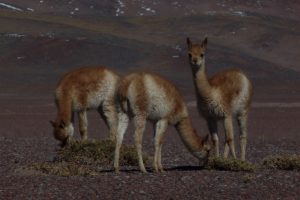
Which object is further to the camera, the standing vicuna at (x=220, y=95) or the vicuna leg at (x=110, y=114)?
the vicuna leg at (x=110, y=114)

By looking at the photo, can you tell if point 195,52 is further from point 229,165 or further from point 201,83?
point 229,165

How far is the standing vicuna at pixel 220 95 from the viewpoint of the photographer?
45.6ft

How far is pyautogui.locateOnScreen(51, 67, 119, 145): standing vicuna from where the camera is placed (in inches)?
603

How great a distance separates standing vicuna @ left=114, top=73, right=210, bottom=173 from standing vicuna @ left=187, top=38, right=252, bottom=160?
452 mm

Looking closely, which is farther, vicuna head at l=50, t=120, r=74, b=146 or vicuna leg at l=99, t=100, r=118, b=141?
vicuna leg at l=99, t=100, r=118, b=141

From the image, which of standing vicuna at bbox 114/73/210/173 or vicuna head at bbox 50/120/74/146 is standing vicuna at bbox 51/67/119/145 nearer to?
vicuna head at bbox 50/120/74/146

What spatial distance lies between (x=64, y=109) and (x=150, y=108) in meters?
2.37

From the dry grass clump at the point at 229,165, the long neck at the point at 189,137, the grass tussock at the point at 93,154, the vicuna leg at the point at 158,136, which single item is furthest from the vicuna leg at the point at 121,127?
the dry grass clump at the point at 229,165

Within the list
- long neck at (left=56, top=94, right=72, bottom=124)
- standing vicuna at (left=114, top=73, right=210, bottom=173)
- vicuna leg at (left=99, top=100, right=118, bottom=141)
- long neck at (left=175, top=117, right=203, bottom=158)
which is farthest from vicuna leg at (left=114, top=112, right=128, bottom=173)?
vicuna leg at (left=99, top=100, right=118, bottom=141)

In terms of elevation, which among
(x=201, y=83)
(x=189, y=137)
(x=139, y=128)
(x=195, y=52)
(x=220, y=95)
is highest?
(x=195, y=52)

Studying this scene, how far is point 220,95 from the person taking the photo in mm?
14422

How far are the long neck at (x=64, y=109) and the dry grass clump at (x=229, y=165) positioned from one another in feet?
8.09

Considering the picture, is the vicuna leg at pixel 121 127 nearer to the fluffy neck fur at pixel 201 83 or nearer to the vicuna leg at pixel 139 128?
the vicuna leg at pixel 139 128

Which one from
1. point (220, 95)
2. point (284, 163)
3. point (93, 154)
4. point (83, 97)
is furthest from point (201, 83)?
point (83, 97)
